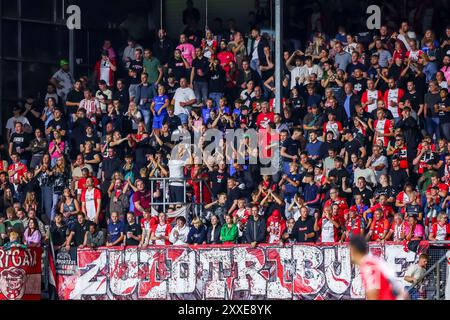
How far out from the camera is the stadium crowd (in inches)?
1018

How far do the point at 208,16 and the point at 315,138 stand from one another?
8.66m

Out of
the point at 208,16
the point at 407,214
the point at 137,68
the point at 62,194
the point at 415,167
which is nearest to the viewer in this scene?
the point at 407,214

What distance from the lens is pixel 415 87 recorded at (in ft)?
90.9

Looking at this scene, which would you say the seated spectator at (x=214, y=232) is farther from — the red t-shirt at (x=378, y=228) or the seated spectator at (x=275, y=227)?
the red t-shirt at (x=378, y=228)

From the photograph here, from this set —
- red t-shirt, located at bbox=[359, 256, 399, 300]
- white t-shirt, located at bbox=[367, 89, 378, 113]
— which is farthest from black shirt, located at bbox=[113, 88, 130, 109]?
red t-shirt, located at bbox=[359, 256, 399, 300]

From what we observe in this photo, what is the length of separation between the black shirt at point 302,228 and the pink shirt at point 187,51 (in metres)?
7.20

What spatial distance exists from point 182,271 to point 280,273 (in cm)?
214

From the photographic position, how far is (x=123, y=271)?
26.7 meters

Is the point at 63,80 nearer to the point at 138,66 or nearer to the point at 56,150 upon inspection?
the point at 138,66

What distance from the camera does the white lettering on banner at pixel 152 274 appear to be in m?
26.2

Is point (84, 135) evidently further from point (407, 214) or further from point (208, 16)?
point (407, 214)

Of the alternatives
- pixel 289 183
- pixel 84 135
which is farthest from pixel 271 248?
pixel 84 135

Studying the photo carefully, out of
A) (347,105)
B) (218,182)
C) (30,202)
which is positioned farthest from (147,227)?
(347,105)

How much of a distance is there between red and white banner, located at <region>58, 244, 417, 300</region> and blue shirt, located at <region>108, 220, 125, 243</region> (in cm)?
66
